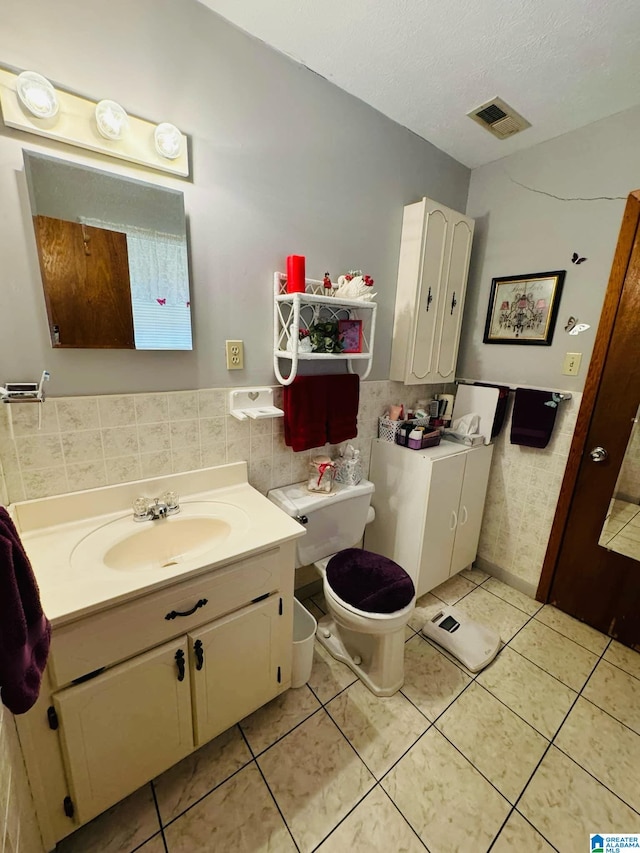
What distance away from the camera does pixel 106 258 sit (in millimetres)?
1062

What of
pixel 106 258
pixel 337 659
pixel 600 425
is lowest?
pixel 337 659

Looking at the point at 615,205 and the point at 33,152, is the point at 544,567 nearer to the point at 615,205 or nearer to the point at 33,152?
the point at 615,205

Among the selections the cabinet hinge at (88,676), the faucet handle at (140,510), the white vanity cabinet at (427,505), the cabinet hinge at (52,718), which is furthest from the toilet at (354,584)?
the cabinet hinge at (52,718)

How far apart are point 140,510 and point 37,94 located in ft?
3.89

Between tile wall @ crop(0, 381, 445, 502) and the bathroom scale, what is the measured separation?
3.49 feet

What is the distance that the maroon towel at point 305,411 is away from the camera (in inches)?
58.7

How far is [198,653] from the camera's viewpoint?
102 centimetres

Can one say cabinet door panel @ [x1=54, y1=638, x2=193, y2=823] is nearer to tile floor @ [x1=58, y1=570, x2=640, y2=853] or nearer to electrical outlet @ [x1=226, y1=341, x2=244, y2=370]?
tile floor @ [x1=58, y1=570, x2=640, y2=853]

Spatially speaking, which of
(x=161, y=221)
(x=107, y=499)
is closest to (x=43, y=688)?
(x=107, y=499)

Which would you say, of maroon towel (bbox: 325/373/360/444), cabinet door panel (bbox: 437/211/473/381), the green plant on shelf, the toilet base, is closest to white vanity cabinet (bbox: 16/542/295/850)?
the toilet base

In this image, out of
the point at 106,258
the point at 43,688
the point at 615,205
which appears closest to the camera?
the point at 43,688

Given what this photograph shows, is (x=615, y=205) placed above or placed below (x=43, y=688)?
above

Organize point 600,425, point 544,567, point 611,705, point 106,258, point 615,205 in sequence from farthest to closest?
point 544,567
point 600,425
point 615,205
point 611,705
point 106,258

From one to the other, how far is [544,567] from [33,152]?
2.72 metres
